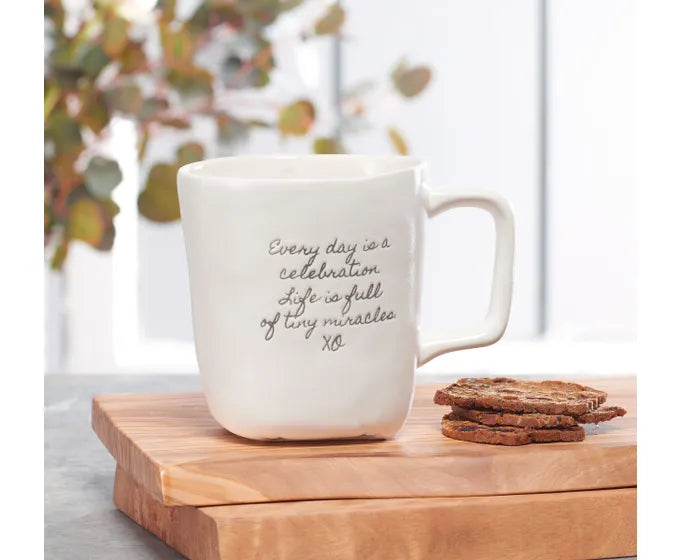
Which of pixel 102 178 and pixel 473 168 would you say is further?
pixel 473 168

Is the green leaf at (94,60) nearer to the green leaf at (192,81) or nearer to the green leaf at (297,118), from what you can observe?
the green leaf at (192,81)

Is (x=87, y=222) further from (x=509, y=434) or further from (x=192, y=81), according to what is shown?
(x=509, y=434)

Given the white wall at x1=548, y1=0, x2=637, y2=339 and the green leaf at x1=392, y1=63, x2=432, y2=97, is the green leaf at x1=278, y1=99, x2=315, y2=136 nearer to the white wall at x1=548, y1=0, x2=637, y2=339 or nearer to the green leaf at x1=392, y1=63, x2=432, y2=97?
the green leaf at x1=392, y1=63, x2=432, y2=97

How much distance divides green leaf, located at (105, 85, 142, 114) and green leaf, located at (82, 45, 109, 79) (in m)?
0.02

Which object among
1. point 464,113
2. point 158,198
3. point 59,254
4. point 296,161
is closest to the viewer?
point 296,161

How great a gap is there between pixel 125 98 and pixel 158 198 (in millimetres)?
121

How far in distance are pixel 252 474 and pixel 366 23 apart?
66.3 inches

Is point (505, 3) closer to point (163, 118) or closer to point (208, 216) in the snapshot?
point (163, 118)

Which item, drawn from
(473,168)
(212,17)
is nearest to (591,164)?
(473,168)

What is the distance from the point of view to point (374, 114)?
75.7 inches

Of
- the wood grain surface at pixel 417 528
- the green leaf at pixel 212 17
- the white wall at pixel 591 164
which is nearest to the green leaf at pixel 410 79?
the green leaf at pixel 212 17

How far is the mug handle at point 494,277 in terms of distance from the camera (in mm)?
499

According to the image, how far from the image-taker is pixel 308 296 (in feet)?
1.52
